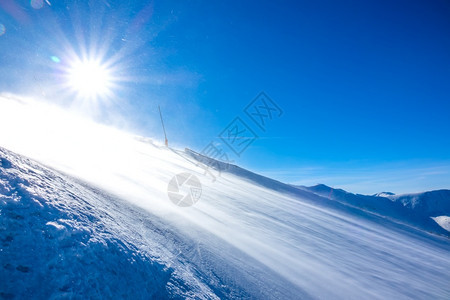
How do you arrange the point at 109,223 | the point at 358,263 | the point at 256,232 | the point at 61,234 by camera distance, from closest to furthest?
the point at 61,234 < the point at 109,223 < the point at 256,232 < the point at 358,263

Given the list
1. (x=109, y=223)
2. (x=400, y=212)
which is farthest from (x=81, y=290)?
(x=400, y=212)

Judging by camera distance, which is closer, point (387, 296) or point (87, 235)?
point (87, 235)

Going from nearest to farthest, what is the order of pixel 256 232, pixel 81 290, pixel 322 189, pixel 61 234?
1. pixel 81 290
2. pixel 61 234
3. pixel 256 232
4. pixel 322 189

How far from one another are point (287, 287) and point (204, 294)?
114 centimetres

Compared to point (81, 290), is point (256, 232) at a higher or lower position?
lower

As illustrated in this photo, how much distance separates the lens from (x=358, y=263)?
4234 mm

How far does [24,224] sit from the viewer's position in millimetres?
1065

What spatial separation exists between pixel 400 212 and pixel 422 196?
117 feet

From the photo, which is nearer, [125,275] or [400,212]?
[125,275]

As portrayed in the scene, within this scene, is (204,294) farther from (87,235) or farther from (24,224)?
(24,224)

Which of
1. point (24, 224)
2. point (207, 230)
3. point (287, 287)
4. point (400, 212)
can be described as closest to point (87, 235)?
point (24, 224)

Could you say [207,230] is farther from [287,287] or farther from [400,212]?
[400,212]

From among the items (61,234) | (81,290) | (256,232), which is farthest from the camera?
(256,232)

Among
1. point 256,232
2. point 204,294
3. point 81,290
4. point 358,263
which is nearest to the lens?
point 81,290
